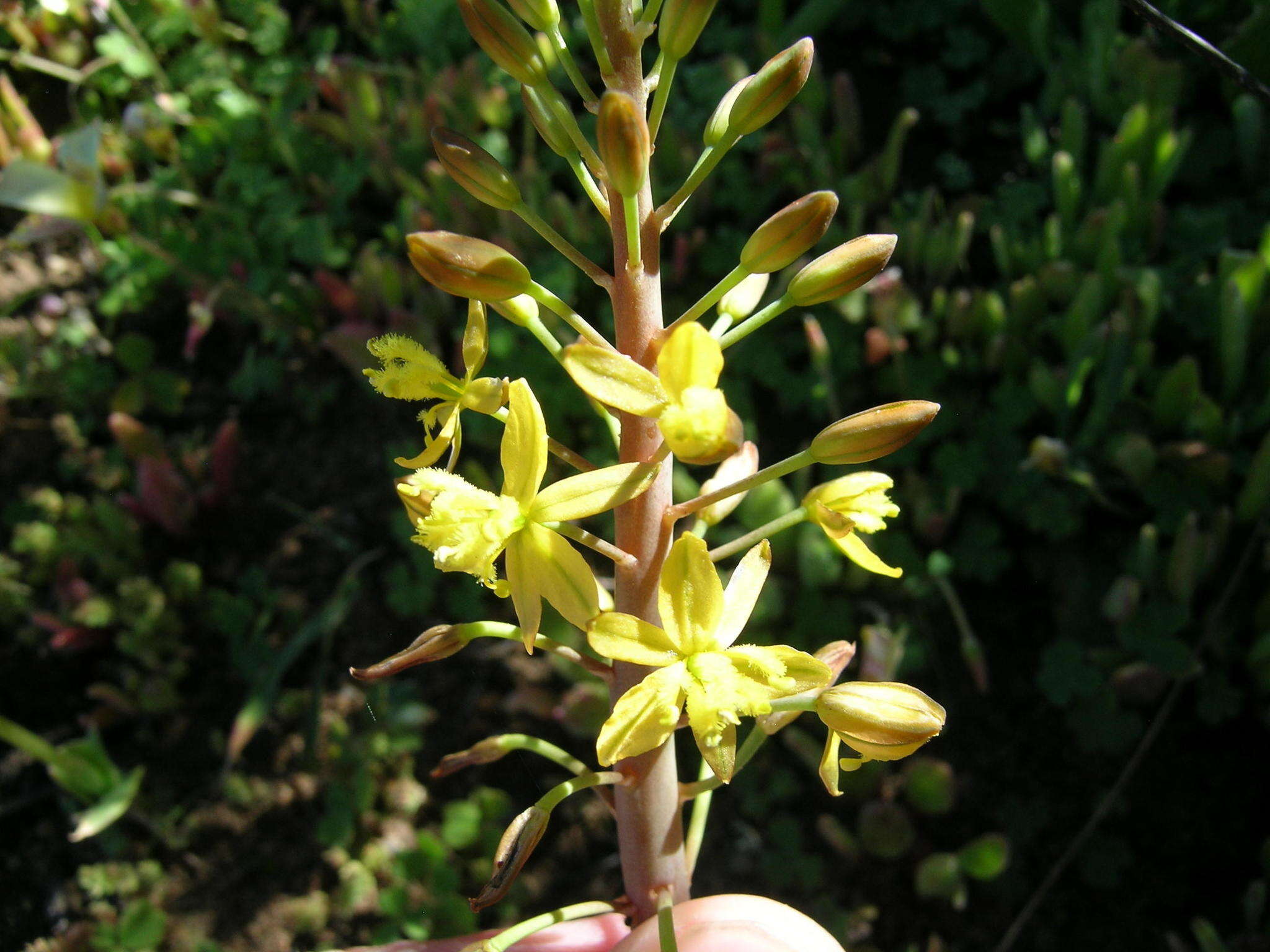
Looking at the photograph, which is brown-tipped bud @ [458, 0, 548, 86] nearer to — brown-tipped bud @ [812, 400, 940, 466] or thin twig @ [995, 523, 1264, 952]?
brown-tipped bud @ [812, 400, 940, 466]

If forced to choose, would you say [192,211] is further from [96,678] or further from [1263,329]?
[1263,329]

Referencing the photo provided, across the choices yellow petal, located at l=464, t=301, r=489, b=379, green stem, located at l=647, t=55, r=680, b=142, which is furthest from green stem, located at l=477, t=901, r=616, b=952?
green stem, located at l=647, t=55, r=680, b=142

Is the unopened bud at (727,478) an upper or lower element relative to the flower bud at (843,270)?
lower

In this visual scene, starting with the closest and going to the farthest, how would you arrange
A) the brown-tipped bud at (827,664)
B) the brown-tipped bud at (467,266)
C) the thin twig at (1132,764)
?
1. the brown-tipped bud at (467,266)
2. the brown-tipped bud at (827,664)
3. the thin twig at (1132,764)

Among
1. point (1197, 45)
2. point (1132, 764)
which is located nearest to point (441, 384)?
point (1197, 45)

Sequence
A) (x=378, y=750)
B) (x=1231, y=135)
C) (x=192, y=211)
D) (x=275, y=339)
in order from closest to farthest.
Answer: (x=378, y=750)
(x=1231, y=135)
(x=275, y=339)
(x=192, y=211)

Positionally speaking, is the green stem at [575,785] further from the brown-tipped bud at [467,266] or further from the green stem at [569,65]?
the green stem at [569,65]

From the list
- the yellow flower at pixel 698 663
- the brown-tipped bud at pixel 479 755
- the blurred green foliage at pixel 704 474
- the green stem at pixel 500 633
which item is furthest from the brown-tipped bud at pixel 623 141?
A: the blurred green foliage at pixel 704 474

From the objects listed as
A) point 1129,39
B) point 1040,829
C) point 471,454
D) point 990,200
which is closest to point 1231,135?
point 1129,39
